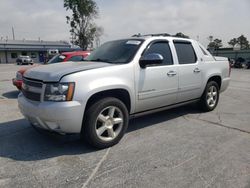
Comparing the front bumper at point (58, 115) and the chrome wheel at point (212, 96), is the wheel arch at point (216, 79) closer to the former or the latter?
the chrome wheel at point (212, 96)

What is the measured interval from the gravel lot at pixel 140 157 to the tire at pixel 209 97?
30.1 inches

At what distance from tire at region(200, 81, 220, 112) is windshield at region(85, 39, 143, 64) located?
234cm

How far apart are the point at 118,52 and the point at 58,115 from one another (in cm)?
176

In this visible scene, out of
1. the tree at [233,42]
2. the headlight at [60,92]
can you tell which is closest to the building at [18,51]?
the headlight at [60,92]

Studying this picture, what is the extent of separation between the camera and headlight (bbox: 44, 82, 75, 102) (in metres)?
3.17

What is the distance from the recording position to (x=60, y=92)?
3170 mm

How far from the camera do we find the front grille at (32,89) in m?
3.37

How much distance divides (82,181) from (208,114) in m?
3.88

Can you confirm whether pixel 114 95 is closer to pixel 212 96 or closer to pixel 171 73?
pixel 171 73

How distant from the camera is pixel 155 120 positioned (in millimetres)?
5113

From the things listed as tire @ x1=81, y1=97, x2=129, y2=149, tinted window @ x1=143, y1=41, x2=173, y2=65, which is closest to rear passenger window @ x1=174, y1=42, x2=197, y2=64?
tinted window @ x1=143, y1=41, x2=173, y2=65

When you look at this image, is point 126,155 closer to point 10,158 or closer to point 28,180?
point 28,180

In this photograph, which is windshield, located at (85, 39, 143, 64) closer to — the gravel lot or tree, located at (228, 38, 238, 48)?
the gravel lot

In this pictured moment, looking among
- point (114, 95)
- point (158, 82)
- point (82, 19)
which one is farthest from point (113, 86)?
point (82, 19)
